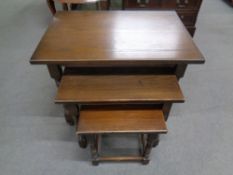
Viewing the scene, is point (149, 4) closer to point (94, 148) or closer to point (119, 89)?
point (119, 89)

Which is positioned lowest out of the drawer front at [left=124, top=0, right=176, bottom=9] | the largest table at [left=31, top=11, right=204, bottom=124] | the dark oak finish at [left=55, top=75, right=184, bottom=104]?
the drawer front at [left=124, top=0, right=176, bottom=9]

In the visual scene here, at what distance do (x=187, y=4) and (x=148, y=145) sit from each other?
2055 millimetres

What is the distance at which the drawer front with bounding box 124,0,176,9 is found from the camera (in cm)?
247

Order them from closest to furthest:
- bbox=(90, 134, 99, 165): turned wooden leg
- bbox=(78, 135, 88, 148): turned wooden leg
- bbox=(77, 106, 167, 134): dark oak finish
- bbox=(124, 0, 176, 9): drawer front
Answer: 1. bbox=(77, 106, 167, 134): dark oak finish
2. bbox=(90, 134, 99, 165): turned wooden leg
3. bbox=(78, 135, 88, 148): turned wooden leg
4. bbox=(124, 0, 176, 9): drawer front

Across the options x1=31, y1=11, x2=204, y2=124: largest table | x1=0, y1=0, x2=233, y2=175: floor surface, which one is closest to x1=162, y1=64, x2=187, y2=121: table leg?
x1=31, y1=11, x2=204, y2=124: largest table

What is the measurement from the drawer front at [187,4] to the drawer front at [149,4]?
2.6 inches

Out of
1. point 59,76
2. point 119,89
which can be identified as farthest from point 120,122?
point 59,76

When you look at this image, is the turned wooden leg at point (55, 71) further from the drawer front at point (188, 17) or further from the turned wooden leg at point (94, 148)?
the drawer front at point (188, 17)

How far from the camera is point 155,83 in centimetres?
121

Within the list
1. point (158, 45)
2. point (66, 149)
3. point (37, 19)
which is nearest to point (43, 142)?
point (66, 149)

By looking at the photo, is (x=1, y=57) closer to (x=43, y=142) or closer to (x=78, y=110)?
(x=43, y=142)

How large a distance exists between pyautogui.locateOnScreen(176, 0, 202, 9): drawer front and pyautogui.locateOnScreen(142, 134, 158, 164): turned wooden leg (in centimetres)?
196

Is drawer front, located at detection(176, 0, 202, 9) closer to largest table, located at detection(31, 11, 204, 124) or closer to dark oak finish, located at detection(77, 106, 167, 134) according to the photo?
largest table, located at detection(31, 11, 204, 124)

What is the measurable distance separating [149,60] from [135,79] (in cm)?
17
